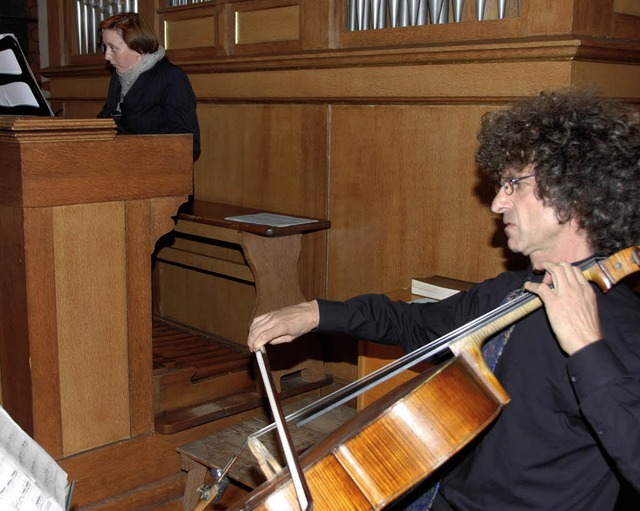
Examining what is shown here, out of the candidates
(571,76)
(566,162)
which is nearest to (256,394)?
(571,76)

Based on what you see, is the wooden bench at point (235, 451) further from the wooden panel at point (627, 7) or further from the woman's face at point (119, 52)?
the woman's face at point (119, 52)

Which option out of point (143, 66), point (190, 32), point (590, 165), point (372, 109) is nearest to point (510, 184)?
point (590, 165)

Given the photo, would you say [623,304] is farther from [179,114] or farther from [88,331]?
[179,114]

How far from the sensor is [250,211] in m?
3.74

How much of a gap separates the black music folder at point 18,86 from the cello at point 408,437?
2335 mm

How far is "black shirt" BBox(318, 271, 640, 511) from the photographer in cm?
140

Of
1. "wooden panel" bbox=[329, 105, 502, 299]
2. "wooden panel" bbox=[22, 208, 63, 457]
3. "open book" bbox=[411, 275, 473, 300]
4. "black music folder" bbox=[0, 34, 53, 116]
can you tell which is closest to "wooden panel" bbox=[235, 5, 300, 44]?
"wooden panel" bbox=[329, 105, 502, 299]

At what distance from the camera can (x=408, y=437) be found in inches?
57.2

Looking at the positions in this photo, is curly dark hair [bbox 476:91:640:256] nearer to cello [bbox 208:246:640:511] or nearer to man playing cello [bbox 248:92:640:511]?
man playing cello [bbox 248:92:640:511]

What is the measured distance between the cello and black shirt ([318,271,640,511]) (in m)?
0.12

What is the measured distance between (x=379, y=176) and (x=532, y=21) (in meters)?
0.89

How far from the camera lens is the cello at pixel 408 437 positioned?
141cm

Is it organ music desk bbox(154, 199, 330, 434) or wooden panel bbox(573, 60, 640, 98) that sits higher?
wooden panel bbox(573, 60, 640, 98)

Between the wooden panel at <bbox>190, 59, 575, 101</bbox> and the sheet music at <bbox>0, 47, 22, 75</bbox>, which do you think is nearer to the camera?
the wooden panel at <bbox>190, 59, 575, 101</bbox>
